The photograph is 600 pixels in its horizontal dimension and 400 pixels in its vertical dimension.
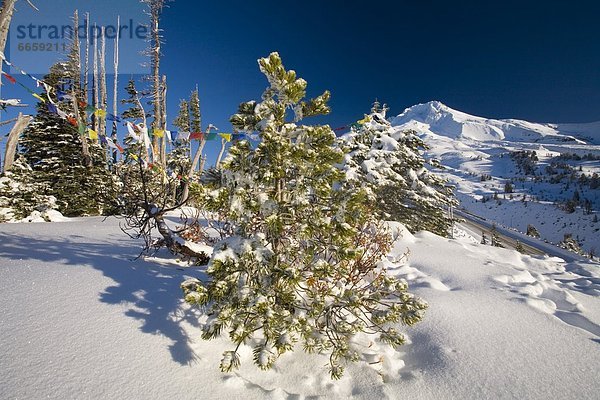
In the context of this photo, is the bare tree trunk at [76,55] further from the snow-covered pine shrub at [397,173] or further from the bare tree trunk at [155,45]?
the snow-covered pine shrub at [397,173]

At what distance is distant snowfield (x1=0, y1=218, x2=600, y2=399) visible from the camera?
2516mm

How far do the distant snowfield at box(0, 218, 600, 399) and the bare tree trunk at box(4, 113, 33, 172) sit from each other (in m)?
8.55

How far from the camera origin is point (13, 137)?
10867mm

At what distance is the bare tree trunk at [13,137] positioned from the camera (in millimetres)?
10734

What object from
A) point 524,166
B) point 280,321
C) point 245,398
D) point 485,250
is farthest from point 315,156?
point 524,166

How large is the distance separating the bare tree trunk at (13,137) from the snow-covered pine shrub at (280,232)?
488 inches

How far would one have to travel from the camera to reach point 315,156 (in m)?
3.10

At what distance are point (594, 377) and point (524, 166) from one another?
256ft

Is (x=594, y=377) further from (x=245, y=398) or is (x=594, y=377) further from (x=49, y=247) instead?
(x=49, y=247)

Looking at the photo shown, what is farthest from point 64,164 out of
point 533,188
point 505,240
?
point 533,188

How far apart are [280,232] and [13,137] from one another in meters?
13.6

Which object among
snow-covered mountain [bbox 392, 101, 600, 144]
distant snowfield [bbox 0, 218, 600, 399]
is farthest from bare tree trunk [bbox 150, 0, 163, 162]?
snow-covered mountain [bbox 392, 101, 600, 144]

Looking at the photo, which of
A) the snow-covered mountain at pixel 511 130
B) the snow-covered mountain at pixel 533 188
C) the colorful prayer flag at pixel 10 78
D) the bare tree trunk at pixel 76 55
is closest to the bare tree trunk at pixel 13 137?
the colorful prayer flag at pixel 10 78

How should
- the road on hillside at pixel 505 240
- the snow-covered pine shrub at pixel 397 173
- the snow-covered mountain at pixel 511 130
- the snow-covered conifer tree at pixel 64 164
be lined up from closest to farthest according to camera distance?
the snow-covered pine shrub at pixel 397 173 < the snow-covered conifer tree at pixel 64 164 < the road on hillside at pixel 505 240 < the snow-covered mountain at pixel 511 130
